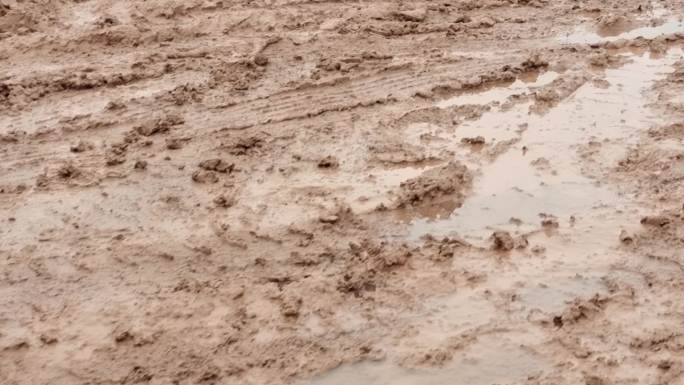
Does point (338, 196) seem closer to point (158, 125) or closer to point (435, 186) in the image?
point (435, 186)

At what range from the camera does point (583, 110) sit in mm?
5949

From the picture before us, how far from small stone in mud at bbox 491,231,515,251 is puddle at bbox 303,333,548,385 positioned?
81 cm

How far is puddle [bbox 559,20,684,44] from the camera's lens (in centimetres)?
723

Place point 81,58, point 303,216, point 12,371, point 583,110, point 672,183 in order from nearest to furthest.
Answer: point 12,371 < point 303,216 < point 672,183 < point 583,110 < point 81,58

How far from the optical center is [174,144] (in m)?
5.44

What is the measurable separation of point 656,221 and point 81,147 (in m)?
3.91

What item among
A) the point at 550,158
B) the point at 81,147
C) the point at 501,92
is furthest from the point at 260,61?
the point at 550,158

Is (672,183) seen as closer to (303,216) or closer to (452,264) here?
(452,264)

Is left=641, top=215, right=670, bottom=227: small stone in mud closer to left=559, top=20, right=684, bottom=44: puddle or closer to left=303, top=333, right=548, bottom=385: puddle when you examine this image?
left=303, top=333, right=548, bottom=385: puddle

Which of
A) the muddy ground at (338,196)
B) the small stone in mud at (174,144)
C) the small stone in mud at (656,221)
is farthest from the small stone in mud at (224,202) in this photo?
the small stone in mud at (656,221)

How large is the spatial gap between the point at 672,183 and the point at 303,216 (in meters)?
2.46

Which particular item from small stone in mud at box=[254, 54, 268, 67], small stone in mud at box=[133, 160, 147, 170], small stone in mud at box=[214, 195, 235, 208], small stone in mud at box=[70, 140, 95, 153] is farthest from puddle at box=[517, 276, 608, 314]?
small stone in mud at box=[254, 54, 268, 67]

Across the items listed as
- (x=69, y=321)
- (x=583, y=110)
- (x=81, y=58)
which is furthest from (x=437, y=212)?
(x=81, y=58)

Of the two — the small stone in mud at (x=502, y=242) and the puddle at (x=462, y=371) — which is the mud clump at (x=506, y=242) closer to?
the small stone in mud at (x=502, y=242)
